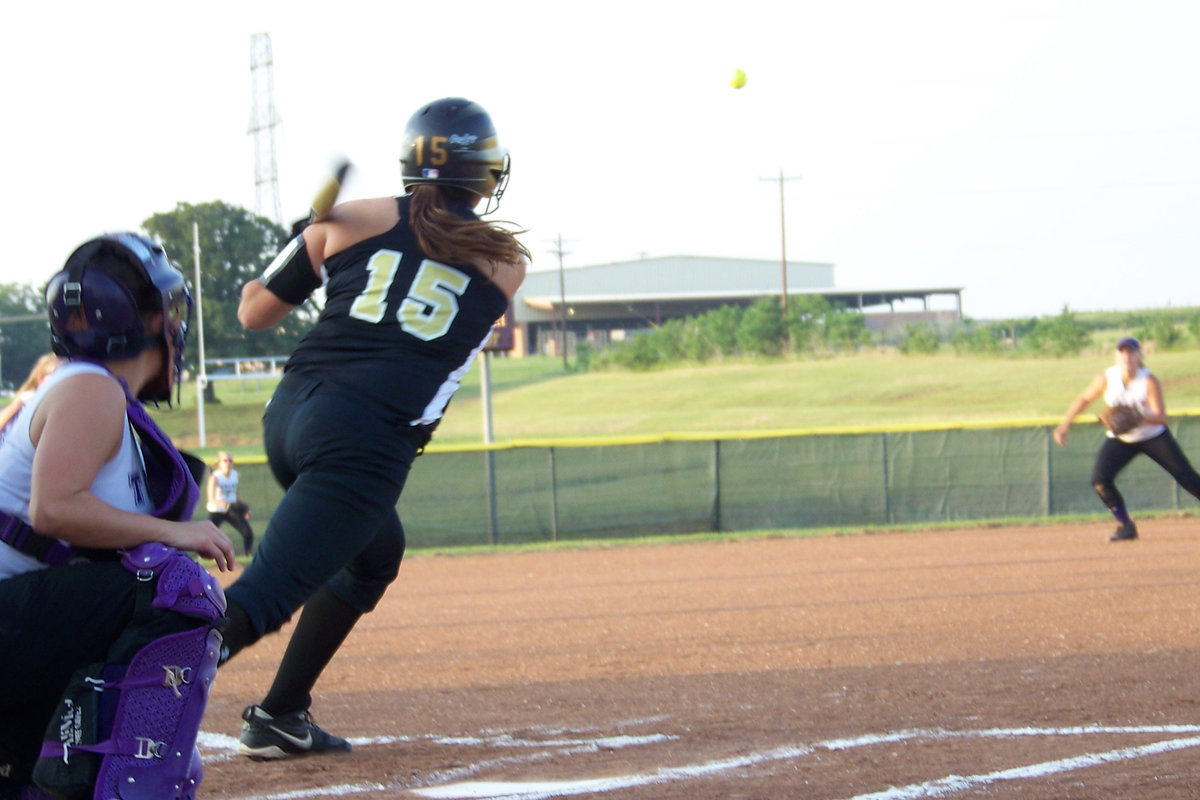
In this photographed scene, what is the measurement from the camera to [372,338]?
298 centimetres

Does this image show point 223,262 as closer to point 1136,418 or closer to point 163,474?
point 1136,418

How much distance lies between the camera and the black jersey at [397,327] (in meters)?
2.93

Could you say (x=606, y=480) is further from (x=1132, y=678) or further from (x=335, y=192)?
(x=335, y=192)

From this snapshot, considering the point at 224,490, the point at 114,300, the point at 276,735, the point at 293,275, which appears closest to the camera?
the point at 114,300

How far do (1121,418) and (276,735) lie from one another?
325 inches

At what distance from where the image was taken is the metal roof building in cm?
7162

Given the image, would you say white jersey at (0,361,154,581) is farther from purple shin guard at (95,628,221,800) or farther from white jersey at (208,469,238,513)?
white jersey at (208,469,238,513)

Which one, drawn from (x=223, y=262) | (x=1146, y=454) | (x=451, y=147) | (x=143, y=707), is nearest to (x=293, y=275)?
(x=451, y=147)

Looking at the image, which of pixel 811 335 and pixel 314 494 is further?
pixel 811 335

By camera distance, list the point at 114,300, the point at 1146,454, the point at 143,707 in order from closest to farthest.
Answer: the point at 143,707
the point at 114,300
the point at 1146,454

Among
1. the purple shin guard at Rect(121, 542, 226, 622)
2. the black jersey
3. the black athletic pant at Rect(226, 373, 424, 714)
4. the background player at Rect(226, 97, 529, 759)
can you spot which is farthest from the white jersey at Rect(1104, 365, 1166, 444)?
the purple shin guard at Rect(121, 542, 226, 622)

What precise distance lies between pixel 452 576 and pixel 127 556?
31.1 ft

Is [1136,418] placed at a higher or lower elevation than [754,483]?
higher

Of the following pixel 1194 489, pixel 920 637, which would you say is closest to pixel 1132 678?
pixel 920 637
